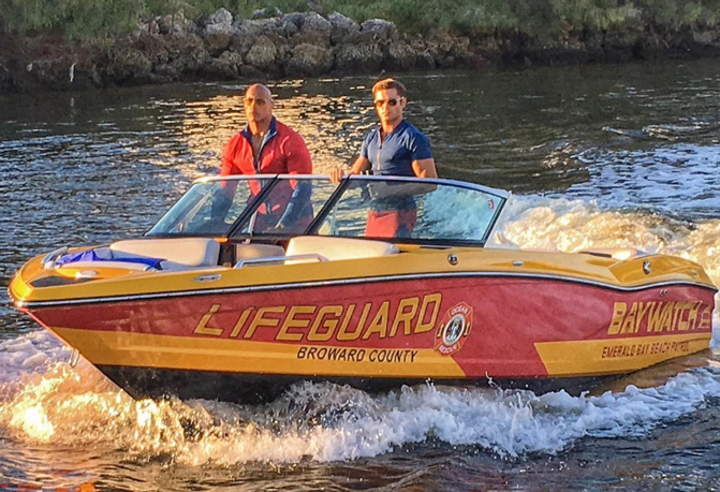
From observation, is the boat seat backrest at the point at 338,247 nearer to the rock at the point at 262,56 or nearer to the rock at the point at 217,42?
the rock at the point at 262,56

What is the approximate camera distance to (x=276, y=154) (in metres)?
8.05

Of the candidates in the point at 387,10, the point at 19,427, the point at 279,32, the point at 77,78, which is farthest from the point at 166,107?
the point at 19,427

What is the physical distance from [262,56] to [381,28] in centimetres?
572

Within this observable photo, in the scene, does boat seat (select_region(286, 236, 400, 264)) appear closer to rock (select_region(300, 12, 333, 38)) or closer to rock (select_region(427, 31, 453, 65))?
rock (select_region(427, 31, 453, 65))

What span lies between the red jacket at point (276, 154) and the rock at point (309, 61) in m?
31.8

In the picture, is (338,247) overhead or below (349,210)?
below

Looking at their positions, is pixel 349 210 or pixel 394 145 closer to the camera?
pixel 349 210

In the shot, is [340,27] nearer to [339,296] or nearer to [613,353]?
[613,353]

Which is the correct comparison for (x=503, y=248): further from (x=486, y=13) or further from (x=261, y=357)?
(x=486, y=13)

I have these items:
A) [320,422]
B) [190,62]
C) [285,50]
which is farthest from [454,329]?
[285,50]

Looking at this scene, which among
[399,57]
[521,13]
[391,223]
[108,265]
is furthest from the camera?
[521,13]

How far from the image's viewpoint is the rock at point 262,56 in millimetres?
39406

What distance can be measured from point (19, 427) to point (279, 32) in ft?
120

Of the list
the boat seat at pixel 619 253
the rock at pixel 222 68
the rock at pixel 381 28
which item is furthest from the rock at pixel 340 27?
the boat seat at pixel 619 253
